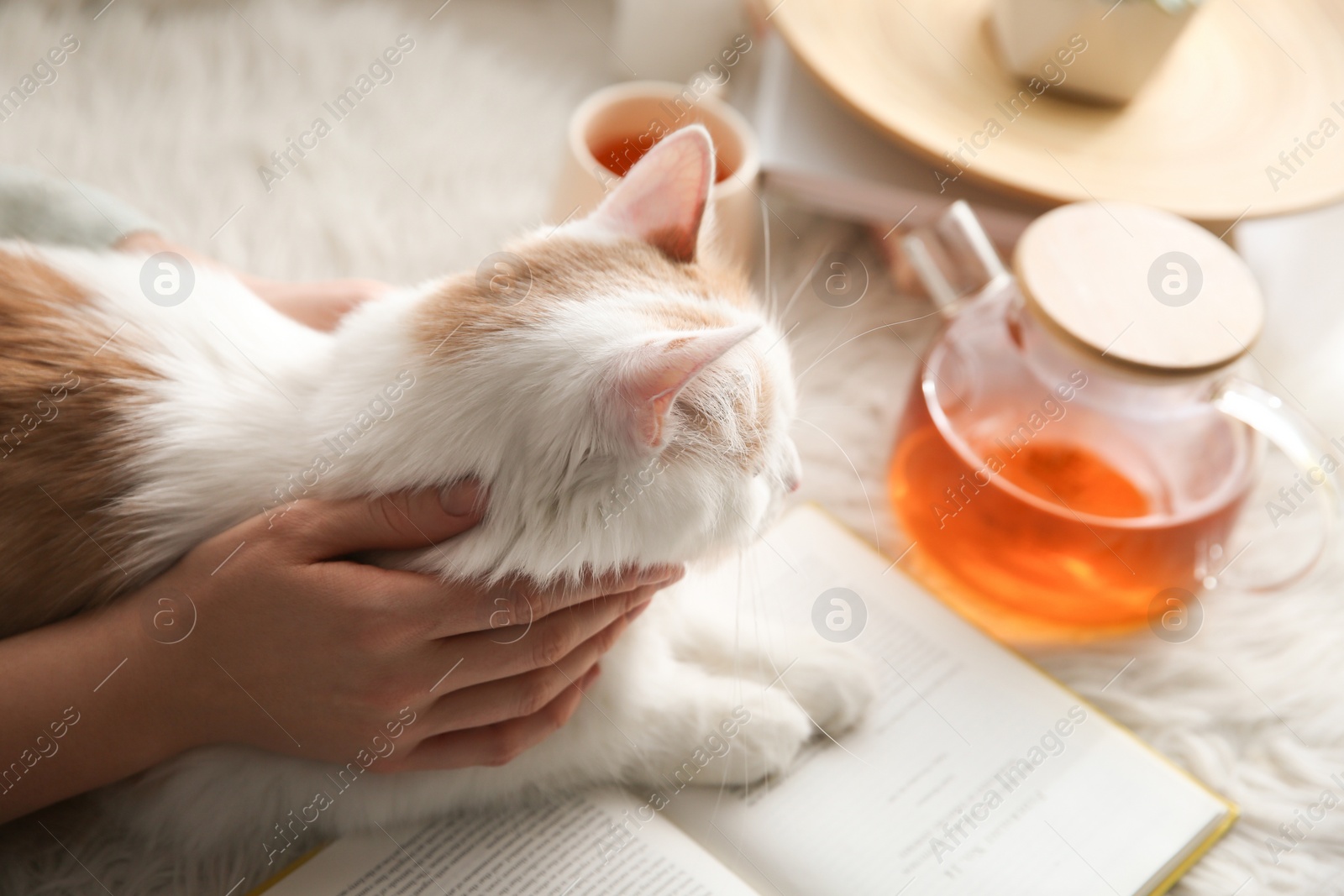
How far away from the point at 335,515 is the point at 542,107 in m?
0.74

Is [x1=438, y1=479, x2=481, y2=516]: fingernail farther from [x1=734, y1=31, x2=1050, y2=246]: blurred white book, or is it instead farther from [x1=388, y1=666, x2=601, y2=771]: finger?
[x1=734, y1=31, x2=1050, y2=246]: blurred white book

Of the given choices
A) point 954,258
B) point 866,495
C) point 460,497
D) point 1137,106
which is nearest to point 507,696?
point 460,497

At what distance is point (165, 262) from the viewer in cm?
60

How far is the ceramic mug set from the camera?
0.83m

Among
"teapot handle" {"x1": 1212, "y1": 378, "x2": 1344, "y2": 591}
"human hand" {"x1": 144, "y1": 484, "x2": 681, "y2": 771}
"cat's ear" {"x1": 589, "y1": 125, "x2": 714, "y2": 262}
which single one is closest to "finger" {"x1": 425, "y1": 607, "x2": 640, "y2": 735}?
"human hand" {"x1": 144, "y1": 484, "x2": 681, "y2": 771}

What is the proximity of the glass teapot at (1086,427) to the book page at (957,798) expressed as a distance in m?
0.07

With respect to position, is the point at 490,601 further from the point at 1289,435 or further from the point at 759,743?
the point at 1289,435

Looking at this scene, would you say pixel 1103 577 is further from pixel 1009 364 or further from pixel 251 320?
pixel 251 320

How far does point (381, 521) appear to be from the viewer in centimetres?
48

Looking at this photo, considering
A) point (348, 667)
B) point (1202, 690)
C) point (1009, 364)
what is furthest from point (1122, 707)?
point (348, 667)

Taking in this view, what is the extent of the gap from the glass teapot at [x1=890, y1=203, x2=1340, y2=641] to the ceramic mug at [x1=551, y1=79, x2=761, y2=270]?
0.51 feet

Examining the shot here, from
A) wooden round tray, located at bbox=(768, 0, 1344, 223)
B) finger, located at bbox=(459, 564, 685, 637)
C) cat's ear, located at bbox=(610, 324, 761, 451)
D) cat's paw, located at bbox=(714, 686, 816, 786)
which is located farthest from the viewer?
wooden round tray, located at bbox=(768, 0, 1344, 223)

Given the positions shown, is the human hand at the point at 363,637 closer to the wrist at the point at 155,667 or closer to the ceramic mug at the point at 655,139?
the wrist at the point at 155,667

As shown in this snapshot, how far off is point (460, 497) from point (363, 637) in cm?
9
